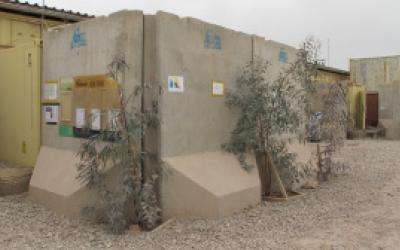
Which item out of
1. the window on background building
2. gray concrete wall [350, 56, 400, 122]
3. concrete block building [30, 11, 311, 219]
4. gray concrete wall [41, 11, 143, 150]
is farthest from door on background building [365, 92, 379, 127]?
gray concrete wall [41, 11, 143, 150]

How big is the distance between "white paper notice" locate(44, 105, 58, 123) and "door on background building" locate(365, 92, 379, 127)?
16512 millimetres

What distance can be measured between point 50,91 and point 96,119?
1366 mm

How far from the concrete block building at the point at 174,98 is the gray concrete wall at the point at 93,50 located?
1 cm

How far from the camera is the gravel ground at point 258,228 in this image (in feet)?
14.5

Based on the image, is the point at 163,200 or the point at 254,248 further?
the point at 163,200

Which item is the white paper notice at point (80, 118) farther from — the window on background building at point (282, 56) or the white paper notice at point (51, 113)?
the window on background building at point (282, 56)

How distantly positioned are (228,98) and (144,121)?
1.59 m

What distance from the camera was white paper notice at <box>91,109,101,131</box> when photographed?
18.4 ft

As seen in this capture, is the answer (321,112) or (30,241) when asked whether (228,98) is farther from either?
(30,241)

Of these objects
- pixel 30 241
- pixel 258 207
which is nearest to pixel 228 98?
pixel 258 207

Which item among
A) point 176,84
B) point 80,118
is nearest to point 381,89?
point 176,84

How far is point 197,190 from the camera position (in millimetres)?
5133

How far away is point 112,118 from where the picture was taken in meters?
5.02

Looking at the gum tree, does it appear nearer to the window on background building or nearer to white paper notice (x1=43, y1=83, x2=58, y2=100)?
the window on background building
